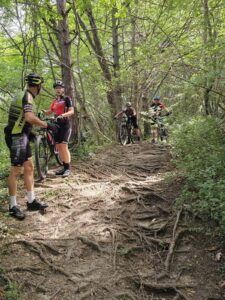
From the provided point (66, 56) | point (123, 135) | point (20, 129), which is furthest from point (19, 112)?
point (123, 135)

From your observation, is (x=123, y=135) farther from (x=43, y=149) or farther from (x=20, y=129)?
(x=20, y=129)

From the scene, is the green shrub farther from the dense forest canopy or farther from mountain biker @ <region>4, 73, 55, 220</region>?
mountain biker @ <region>4, 73, 55, 220</region>

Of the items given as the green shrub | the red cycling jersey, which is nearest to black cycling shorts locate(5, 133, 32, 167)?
the red cycling jersey

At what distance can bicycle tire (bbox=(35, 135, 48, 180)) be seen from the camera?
645 cm

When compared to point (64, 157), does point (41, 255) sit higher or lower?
lower

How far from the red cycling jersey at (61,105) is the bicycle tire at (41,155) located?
0.77 meters

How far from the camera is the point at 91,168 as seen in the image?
25.6 ft

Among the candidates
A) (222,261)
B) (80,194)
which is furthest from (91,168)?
(222,261)

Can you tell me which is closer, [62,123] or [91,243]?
[91,243]

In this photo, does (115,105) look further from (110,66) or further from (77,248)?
Answer: (77,248)

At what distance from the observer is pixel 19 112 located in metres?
4.90

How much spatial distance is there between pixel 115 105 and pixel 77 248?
1180 cm

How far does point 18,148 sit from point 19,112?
0.59 meters

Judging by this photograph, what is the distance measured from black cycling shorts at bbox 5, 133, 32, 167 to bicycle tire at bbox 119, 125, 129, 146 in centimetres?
740
